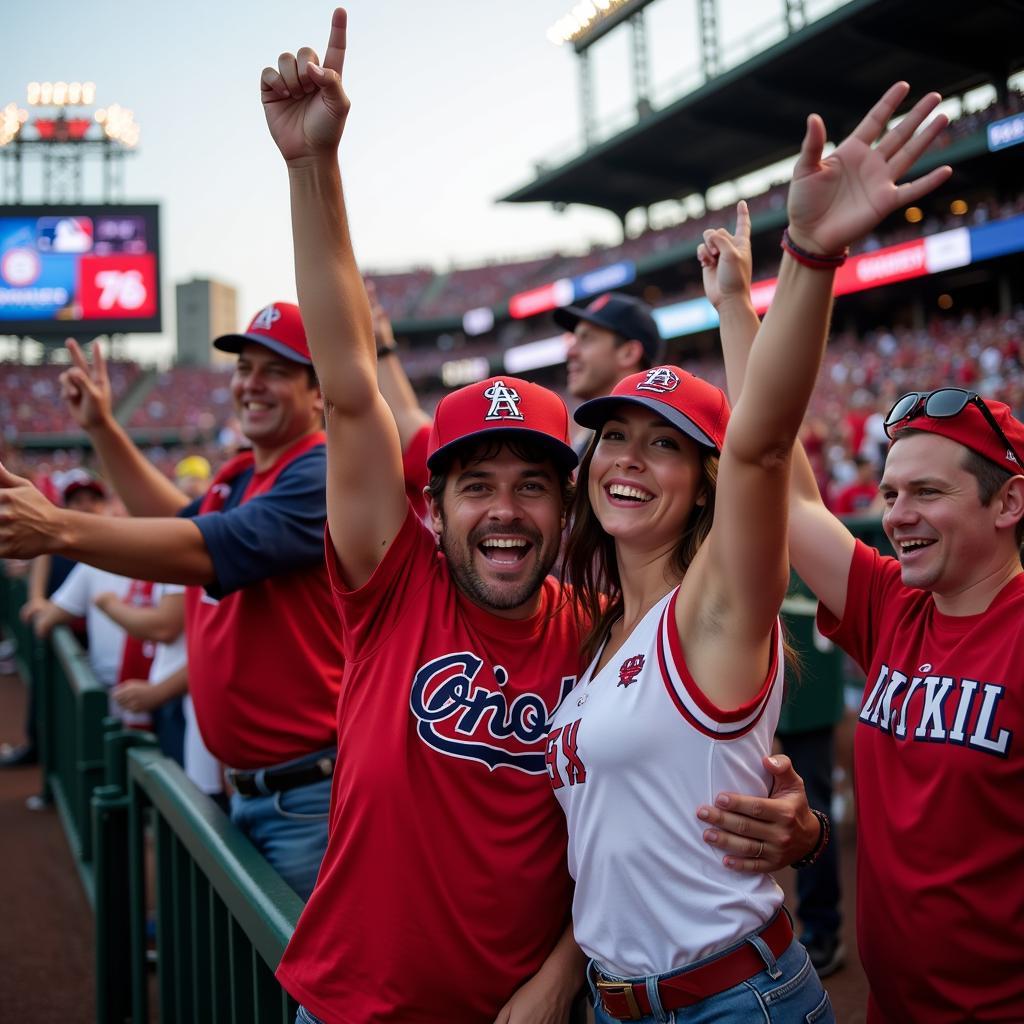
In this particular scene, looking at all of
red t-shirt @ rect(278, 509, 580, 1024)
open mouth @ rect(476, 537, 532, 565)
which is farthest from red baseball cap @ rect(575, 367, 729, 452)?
red t-shirt @ rect(278, 509, 580, 1024)

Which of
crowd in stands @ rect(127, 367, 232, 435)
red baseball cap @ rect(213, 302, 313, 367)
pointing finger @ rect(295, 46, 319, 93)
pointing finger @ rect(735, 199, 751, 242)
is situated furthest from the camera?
crowd in stands @ rect(127, 367, 232, 435)

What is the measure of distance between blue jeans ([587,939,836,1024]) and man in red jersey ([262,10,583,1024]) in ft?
0.80

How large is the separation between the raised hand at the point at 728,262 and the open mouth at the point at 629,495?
60 centimetres

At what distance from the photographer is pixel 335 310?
1805 millimetres

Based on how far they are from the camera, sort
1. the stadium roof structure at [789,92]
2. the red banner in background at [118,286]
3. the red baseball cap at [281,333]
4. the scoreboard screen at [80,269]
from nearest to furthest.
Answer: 1. the red baseball cap at [281,333]
2. the stadium roof structure at [789,92]
3. the scoreboard screen at [80,269]
4. the red banner in background at [118,286]

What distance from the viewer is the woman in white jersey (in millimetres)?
1369

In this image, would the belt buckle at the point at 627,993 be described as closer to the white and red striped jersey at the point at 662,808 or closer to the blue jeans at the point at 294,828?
the white and red striped jersey at the point at 662,808

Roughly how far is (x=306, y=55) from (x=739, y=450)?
3.64 ft

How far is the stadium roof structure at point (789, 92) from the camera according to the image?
4.60 meters

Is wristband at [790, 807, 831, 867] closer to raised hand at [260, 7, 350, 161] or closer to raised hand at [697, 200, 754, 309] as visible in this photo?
raised hand at [697, 200, 754, 309]

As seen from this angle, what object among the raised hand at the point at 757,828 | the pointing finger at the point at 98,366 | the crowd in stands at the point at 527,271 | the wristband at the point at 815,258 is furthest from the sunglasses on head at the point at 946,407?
the crowd in stands at the point at 527,271

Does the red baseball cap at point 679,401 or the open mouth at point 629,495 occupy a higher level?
the red baseball cap at point 679,401

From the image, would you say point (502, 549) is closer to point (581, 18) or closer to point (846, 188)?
point (846, 188)

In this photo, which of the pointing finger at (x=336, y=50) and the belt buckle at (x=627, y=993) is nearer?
the belt buckle at (x=627, y=993)
